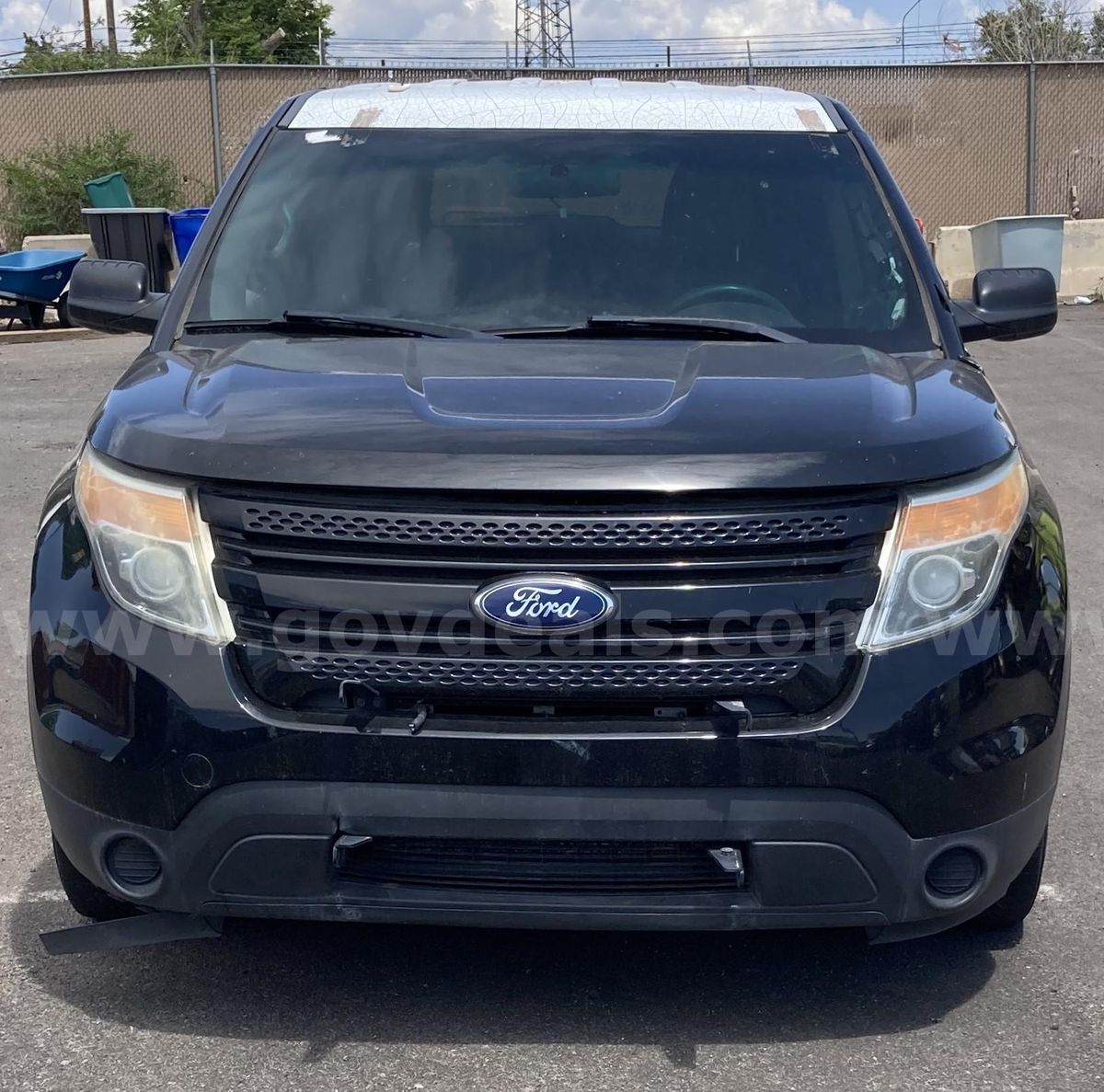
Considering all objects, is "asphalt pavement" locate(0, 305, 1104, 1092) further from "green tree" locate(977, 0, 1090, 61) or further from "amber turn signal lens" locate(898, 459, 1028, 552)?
"green tree" locate(977, 0, 1090, 61)

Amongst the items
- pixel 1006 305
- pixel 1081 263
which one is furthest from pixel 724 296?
pixel 1081 263

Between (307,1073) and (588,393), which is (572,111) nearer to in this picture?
(588,393)

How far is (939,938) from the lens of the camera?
136 inches

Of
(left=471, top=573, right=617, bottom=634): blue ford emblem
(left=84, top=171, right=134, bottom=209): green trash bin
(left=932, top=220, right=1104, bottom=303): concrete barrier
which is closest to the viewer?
(left=471, top=573, right=617, bottom=634): blue ford emblem

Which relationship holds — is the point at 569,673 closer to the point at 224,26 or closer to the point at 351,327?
the point at 351,327

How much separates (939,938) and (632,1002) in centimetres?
75

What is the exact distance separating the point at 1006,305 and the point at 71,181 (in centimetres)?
2047

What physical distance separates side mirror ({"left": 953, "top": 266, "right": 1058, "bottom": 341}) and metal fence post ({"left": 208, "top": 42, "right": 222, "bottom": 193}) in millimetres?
19614

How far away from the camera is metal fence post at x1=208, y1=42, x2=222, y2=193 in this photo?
885 inches

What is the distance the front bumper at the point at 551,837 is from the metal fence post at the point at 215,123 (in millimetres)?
20869

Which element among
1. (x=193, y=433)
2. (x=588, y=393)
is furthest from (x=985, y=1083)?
(x=193, y=433)

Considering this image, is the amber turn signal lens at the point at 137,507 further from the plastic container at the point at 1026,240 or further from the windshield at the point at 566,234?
the plastic container at the point at 1026,240

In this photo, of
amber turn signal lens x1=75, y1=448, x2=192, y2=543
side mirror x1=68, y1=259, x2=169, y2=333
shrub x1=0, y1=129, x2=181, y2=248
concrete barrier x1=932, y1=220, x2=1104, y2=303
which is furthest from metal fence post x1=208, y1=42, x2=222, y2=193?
amber turn signal lens x1=75, y1=448, x2=192, y2=543

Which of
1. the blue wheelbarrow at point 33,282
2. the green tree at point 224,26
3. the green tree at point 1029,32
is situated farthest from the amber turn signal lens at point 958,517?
the green tree at point 224,26
